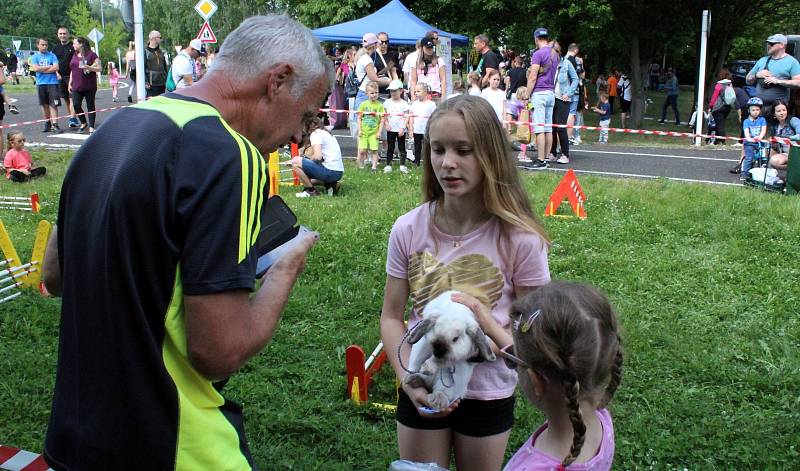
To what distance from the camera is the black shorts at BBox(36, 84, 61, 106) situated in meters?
15.5

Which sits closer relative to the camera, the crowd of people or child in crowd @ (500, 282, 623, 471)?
the crowd of people

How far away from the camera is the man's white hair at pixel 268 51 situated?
6.03 ft

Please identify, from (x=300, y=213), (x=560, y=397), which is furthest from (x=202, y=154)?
(x=300, y=213)

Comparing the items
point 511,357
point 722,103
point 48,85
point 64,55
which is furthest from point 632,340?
point 64,55

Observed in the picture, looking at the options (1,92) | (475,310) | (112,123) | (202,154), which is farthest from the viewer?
(1,92)

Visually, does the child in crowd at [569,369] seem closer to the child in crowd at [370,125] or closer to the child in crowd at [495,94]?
the child in crowd at [370,125]

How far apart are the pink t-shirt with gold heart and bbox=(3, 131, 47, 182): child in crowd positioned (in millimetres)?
9911

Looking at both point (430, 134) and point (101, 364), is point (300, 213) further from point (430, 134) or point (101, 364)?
point (101, 364)

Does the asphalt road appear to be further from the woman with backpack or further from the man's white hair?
the man's white hair

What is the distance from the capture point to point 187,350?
5.35 ft

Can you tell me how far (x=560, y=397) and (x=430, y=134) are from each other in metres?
1.04

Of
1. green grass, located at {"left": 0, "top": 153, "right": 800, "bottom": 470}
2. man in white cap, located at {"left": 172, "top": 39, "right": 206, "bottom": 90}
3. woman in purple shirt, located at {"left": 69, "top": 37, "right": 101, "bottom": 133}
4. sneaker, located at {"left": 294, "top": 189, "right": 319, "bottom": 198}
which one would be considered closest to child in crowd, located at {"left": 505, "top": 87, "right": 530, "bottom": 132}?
sneaker, located at {"left": 294, "top": 189, "right": 319, "bottom": 198}

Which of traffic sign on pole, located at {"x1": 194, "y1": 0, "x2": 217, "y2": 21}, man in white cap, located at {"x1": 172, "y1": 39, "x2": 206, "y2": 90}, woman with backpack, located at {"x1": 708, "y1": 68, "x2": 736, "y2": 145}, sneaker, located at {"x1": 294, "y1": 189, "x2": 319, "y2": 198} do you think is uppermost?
traffic sign on pole, located at {"x1": 194, "y1": 0, "x2": 217, "y2": 21}

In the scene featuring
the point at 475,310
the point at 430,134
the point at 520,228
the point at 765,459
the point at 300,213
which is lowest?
the point at 765,459
